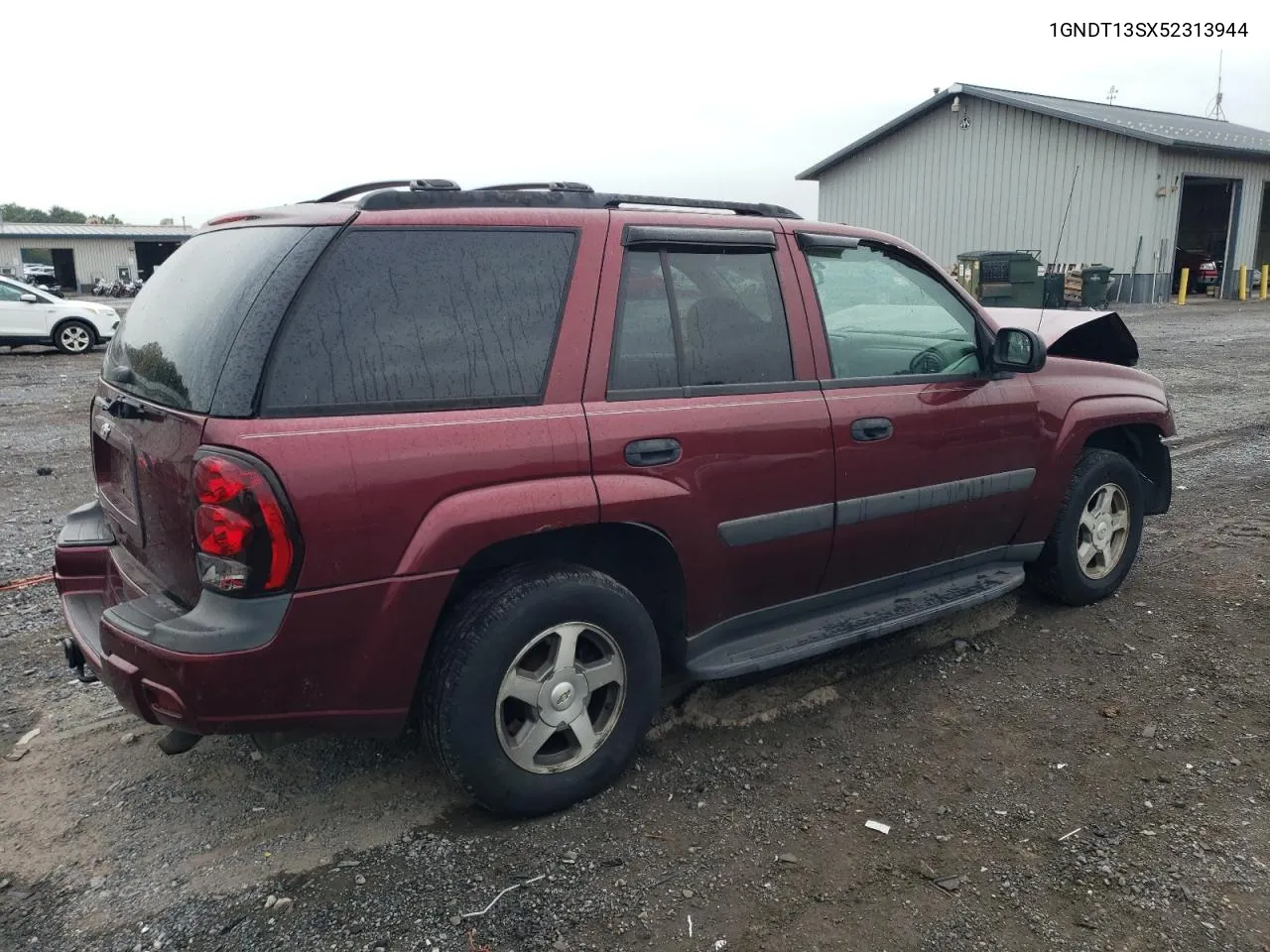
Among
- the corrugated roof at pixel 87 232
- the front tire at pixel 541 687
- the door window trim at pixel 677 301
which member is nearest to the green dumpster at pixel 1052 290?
the door window trim at pixel 677 301

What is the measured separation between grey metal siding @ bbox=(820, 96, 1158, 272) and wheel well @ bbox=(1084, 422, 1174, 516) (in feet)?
73.7

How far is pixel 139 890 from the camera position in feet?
9.26

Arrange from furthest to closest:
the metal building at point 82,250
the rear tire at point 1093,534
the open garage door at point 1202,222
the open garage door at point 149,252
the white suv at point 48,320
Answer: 1. the open garage door at point 149,252
2. the metal building at point 82,250
3. the open garage door at point 1202,222
4. the white suv at point 48,320
5. the rear tire at point 1093,534

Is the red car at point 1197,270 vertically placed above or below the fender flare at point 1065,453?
above

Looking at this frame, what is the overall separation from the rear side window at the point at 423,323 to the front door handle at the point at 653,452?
0.34 m

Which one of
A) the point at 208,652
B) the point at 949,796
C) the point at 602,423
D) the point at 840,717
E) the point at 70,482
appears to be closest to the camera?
the point at 208,652

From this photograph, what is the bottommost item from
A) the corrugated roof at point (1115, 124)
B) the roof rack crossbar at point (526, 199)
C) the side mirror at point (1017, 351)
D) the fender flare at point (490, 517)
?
the fender flare at point (490, 517)

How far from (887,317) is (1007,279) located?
62.1ft

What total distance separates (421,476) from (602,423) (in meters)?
0.61

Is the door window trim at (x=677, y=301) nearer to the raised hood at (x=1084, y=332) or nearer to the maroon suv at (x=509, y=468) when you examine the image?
the maroon suv at (x=509, y=468)

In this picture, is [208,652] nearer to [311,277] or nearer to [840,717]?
[311,277]

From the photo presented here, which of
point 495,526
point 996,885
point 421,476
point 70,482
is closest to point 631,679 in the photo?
point 495,526

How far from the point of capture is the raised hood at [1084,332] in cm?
505

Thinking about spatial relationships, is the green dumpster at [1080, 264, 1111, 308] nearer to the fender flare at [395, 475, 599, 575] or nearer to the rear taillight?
the fender flare at [395, 475, 599, 575]
